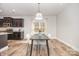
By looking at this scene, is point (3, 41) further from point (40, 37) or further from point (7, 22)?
point (40, 37)

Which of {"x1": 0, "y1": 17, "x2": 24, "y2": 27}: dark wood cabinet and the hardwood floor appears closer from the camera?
the hardwood floor

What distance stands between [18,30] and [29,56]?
0.83 m

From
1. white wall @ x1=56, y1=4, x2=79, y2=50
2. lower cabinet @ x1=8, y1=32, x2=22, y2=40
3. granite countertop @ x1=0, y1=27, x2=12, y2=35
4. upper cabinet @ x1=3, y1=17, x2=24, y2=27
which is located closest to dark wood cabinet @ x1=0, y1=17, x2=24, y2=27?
upper cabinet @ x1=3, y1=17, x2=24, y2=27

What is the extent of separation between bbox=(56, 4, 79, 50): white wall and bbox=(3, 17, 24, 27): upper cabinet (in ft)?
3.45

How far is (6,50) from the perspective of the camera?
267 cm

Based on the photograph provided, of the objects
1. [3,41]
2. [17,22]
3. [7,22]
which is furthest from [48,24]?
[3,41]

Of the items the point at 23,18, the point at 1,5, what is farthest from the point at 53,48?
the point at 1,5

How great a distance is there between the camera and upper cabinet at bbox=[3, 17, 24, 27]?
2.76m

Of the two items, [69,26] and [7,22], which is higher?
[7,22]

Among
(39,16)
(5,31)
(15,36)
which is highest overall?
(39,16)

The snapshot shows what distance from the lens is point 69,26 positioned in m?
2.82

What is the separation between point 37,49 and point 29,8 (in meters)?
1.12

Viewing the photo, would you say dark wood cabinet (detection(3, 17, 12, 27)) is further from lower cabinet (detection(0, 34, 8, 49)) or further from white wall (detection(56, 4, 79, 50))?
white wall (detection(56, 4, 79, 50))

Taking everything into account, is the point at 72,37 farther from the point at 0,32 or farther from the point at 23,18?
the point at 0,32
